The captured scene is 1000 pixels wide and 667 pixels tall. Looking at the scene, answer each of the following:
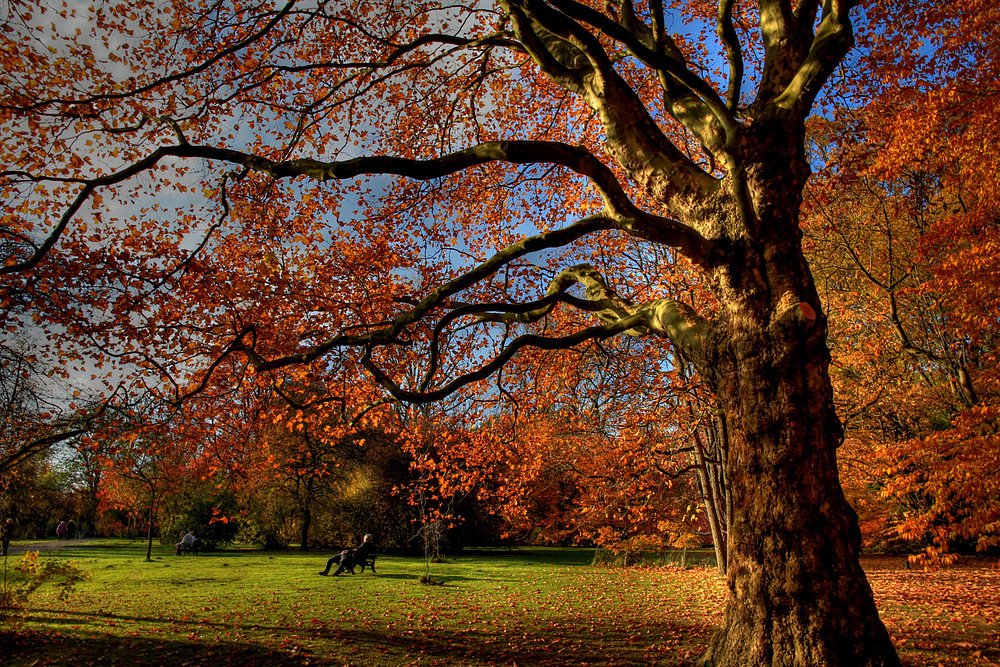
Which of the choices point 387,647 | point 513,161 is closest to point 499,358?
point 513,161

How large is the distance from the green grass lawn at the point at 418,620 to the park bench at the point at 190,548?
687cm

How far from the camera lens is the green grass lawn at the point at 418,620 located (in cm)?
688

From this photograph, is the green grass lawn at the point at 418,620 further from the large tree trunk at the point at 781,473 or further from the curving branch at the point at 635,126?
the curving branch at the point at 635,126

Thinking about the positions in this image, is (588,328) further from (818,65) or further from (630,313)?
(818,65)

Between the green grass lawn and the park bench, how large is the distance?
22.5 ft

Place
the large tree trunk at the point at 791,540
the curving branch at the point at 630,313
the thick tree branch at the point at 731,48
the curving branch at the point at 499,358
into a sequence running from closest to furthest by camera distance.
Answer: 1. the large tree trunk at the point at 791,540
2. the curving branch at the point at 630,313
3. the thick tree branch at the point at 731,48
4. the curving branch at the point at 499,358

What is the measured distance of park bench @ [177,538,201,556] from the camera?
22719mm

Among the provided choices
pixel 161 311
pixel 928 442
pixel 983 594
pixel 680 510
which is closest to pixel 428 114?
pixel 161 311

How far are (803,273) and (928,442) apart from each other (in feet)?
25.8

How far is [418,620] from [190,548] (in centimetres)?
1846

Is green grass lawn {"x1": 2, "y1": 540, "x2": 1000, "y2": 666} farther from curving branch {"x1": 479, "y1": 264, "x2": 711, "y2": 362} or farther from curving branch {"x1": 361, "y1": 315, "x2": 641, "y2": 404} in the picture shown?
curving branch {"x1": 479, "y1": 264, "x2": 711, "y2": 362}

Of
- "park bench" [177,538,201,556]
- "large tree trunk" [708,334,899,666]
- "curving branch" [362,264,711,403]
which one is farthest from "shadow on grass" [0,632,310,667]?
"park bench" [177,538,201,556]

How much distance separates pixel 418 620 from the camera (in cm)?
941

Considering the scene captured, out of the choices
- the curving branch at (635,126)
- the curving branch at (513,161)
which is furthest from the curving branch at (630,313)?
the curving branch at (635,126)
